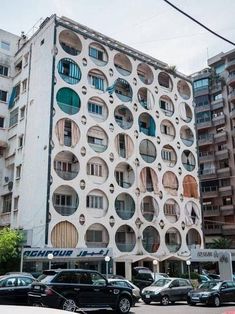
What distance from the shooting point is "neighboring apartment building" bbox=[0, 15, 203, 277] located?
33156 mm

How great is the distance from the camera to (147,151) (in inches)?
1660

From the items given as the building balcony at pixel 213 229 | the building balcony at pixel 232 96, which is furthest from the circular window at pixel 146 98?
the building balcony at pixel 213 229

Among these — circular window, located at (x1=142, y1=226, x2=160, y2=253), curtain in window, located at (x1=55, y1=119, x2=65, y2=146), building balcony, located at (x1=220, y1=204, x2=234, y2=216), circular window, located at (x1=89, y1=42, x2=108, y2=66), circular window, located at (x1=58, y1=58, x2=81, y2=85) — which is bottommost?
circular window, located at (x1=142, y1=226, x2=160, y2=253)

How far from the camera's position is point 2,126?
3888 cm

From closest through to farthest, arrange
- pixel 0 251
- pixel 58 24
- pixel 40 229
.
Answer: pixel 0 251, pixel 40 229, pixel 58 24

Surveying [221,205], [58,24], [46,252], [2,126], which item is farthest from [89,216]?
[221,205]

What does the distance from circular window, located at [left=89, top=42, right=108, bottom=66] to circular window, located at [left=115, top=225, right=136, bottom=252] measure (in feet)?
54.7

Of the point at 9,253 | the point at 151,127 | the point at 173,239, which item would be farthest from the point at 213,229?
the point at 9,253

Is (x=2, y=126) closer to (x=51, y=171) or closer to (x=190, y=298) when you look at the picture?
(x=51, y=171)

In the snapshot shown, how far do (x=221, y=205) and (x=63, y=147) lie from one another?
31.1 meters

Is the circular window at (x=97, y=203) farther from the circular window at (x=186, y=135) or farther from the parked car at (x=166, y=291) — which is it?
the circular window at (x=186, y=135)

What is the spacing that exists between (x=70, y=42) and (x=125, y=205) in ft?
56.2

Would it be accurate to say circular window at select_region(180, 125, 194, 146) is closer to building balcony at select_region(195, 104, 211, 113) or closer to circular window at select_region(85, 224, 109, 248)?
building balcony at select_region(195, 104, 211, 113)

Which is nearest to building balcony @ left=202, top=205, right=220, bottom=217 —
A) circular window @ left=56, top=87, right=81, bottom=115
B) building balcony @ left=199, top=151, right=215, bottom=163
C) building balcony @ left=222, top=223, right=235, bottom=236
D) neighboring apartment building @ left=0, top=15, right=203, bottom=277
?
building balcony @ left=222, top=223, right=235, bottom=236
